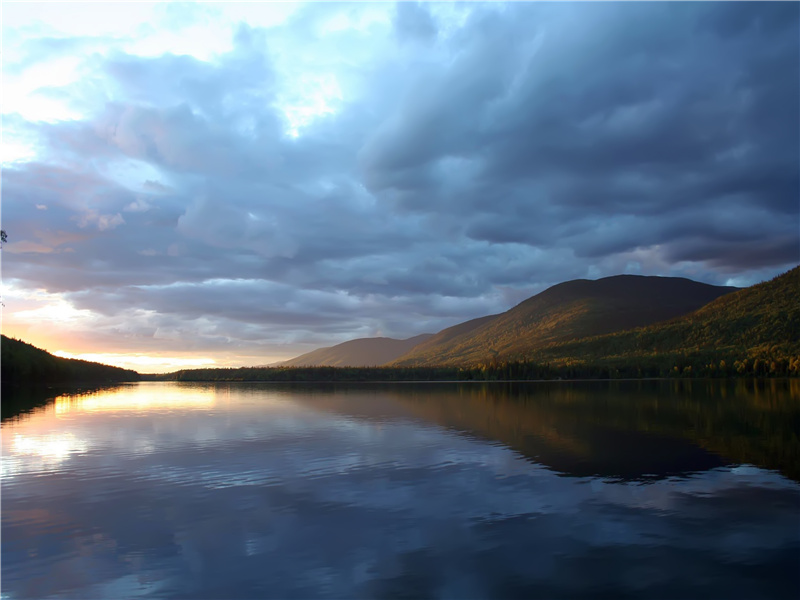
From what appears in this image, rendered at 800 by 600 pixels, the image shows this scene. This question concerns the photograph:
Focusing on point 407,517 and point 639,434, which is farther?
point 639,434

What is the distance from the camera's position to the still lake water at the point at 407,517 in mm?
20875

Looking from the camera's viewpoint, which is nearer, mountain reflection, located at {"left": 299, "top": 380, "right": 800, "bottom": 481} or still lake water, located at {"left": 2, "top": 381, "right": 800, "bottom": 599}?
still lake water, located at {"left": 2, "top": 381, "right": 800, "bottom": 599}

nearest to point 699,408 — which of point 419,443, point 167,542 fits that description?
point 419,443

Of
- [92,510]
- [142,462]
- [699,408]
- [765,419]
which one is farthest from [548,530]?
[699,408]

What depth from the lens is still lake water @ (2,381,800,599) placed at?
20875 mm

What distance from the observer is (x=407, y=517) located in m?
28.6

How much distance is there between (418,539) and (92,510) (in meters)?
18.4

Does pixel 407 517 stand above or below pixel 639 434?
above

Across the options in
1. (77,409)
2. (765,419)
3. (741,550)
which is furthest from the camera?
(77,409)

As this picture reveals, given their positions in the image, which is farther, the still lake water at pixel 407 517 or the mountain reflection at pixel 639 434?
the mountain reflection at pixel 639 434

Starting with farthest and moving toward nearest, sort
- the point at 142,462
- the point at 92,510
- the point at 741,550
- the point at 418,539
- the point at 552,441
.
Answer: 1. the point at 552,441
2. the point at 142,462
3. the point at 92,510
4. the point at 418,539
5. the point at 741,550

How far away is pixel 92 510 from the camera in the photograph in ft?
101

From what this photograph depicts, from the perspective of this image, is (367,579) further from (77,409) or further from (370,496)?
(77,409)

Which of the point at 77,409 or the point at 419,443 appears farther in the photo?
the point at 77,409
